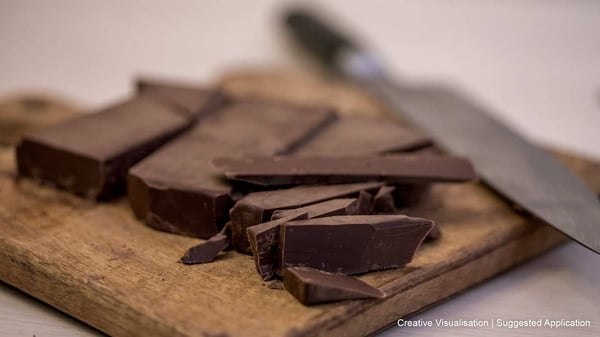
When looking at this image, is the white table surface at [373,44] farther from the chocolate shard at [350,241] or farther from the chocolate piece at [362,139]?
the chocolate shard at [350,241]

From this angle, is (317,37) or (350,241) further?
(317,37)

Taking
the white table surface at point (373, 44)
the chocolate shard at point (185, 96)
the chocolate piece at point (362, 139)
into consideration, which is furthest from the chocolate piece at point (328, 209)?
the white table surface at point (373, 44)

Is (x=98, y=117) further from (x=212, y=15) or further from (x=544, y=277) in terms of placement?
(x=212, y=15)

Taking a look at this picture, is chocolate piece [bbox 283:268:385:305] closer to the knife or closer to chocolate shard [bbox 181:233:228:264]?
chocolate shard [bbox 181:233:228:264]

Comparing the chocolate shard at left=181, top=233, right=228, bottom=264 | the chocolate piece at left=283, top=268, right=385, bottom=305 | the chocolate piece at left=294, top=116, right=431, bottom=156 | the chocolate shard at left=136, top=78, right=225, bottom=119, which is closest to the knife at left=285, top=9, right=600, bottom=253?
the chocolate piece at left=294, top=116, right=431, bottom=156

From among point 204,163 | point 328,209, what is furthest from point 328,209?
point 204,163

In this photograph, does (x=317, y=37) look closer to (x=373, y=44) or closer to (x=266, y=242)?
(x=373, y=44)
